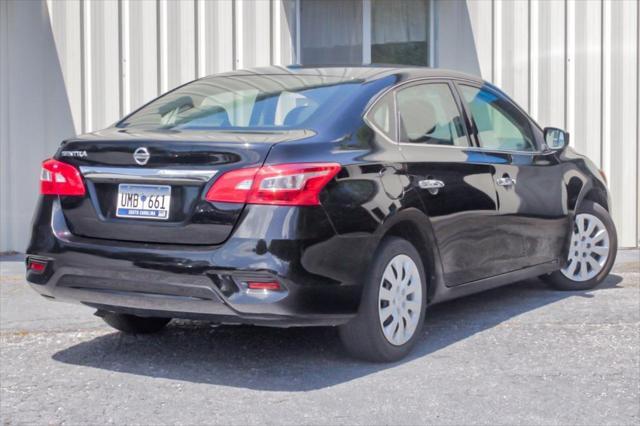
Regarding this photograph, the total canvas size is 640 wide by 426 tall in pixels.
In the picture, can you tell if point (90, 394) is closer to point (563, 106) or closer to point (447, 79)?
point (447, 79)

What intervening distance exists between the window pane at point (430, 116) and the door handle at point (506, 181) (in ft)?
1.17

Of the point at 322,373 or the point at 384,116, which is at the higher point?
the point at 384,116

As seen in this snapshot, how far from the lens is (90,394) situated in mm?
5008

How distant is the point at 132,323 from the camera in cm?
622

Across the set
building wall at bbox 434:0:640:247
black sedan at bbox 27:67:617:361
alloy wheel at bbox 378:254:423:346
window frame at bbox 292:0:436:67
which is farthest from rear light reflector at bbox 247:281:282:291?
building wall at bbox 434:0:640:247

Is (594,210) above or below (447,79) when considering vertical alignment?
below

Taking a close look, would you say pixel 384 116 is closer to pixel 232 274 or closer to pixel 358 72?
pixel 358 72

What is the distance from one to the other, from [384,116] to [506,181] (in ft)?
4.19

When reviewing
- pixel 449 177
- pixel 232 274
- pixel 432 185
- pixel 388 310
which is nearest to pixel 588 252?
pixel 449 177

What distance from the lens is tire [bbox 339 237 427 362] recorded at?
17.6ft

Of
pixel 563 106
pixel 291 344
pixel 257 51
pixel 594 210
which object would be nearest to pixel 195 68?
pixel 257 51

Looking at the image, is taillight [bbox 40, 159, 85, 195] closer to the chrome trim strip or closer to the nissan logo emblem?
the chrome trim strip

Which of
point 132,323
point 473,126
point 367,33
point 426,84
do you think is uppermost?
point 367,33

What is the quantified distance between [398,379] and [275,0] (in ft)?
20.9
